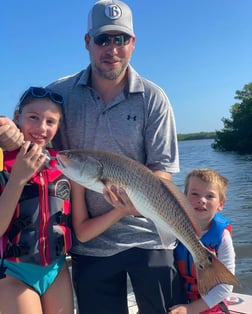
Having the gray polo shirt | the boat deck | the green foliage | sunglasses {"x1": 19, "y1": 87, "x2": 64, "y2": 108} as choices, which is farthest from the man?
the green foliage

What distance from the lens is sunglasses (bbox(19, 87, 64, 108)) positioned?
3539 millimetres

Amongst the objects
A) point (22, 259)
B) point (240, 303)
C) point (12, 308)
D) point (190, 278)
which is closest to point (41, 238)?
point (22, 259)

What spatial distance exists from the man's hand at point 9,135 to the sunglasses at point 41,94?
0.48 m

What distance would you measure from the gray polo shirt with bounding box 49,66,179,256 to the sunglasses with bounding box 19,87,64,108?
206 millimetres

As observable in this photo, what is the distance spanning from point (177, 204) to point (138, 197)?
0.31 metres

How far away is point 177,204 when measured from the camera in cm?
332

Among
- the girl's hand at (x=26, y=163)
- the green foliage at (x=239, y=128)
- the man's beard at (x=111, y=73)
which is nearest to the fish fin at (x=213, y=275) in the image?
the girl's hand at (x=26, y=163)

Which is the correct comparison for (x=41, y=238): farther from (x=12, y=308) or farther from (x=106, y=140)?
(x=106, y=140)

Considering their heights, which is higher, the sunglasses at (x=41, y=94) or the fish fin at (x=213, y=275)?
the sunglasses at (x=41, y=94)

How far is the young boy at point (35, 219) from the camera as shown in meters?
3.12

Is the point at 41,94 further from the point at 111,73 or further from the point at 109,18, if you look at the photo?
the point at 109,18

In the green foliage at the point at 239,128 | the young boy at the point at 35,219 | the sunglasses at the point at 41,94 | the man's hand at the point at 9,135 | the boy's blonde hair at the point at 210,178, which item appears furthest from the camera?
the green foliage at the point at 239,128

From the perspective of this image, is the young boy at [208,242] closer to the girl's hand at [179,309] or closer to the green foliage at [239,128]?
the girl's hand at [179,309]

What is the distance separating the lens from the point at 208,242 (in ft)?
13.0
